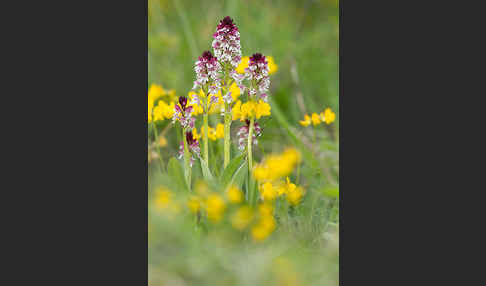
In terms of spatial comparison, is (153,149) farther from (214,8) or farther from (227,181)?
(214,8)

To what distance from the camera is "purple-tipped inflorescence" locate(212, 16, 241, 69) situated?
1.49m

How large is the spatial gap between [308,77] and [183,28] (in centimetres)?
90

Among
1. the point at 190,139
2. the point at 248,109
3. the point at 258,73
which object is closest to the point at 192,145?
the point at 190,139

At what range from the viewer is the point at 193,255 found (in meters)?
1.30

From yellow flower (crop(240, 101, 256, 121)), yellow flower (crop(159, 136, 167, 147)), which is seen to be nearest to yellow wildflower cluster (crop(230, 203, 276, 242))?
yellow flower (crop(240, 101, 256, 121))

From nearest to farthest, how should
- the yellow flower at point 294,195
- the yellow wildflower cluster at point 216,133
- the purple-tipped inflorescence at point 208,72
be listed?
1. the purple-tipped inflorescence at point 208,72
2. the yellow flower at point 294,195
3. the yellow wildflower cluster at point 216,133

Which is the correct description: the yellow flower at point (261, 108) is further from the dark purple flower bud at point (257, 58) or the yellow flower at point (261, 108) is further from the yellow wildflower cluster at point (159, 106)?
the yellow wildflower cluster at point (159, 106)

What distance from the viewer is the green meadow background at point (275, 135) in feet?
4.28

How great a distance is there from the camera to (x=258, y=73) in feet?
4.96

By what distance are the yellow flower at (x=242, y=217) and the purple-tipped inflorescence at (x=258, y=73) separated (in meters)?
0.41

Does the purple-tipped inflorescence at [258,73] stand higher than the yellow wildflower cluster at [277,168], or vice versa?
the purple-tipped inflorescence at [258,73]

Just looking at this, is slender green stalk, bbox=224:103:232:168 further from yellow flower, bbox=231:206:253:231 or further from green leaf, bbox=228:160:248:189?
yellow flower, bbox=231:206:253:231

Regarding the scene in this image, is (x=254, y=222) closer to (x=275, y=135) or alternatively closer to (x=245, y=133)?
(x=245, y=133)

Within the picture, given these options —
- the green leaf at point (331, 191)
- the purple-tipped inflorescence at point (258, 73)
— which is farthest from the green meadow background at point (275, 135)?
the purple-tipped inflorescence at point (258, 73)
